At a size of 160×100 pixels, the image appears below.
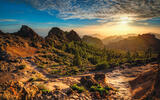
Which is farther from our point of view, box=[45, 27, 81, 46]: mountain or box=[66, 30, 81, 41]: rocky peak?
box=[66, 30, 81, 41]: rocky peak

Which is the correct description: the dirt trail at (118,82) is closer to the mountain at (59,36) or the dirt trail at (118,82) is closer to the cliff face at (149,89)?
the cliff face at (149,89)

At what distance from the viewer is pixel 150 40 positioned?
195 m

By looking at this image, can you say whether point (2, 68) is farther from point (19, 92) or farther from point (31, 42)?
point (31, 42)

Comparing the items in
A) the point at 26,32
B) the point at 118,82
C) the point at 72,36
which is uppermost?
the point at 72,36

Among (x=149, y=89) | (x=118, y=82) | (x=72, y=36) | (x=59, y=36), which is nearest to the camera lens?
(x=149, y=89)

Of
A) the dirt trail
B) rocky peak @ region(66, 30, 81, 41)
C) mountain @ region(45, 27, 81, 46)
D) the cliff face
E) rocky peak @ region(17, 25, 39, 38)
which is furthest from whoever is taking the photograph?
rocky peak @ region(66, 30, 81, 41)

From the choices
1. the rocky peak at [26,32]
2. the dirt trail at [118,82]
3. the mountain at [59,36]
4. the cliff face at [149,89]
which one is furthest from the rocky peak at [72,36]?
the cliff face at [149,89]

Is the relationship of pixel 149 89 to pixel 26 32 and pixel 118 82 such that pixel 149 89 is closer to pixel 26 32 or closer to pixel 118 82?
pixel 118 82

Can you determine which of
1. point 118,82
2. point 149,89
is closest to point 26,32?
point 118,82

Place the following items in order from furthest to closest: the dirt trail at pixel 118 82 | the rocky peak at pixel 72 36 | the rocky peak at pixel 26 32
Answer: the rocky peak at pixel 72 36 → the rocky peak at pixel 26 32 → the dirt trail at pixel 118 82

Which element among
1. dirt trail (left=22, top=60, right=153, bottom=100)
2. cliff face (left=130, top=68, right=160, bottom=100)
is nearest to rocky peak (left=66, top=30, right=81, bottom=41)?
dirt trail (left=22, top=60, right=153, bottom=100)

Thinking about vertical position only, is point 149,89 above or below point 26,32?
below

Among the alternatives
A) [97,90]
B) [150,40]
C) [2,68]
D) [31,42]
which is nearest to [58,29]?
[31,42]

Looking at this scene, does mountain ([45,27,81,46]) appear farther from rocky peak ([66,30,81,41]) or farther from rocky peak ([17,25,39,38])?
rocky peak ([17,25,39,38])
